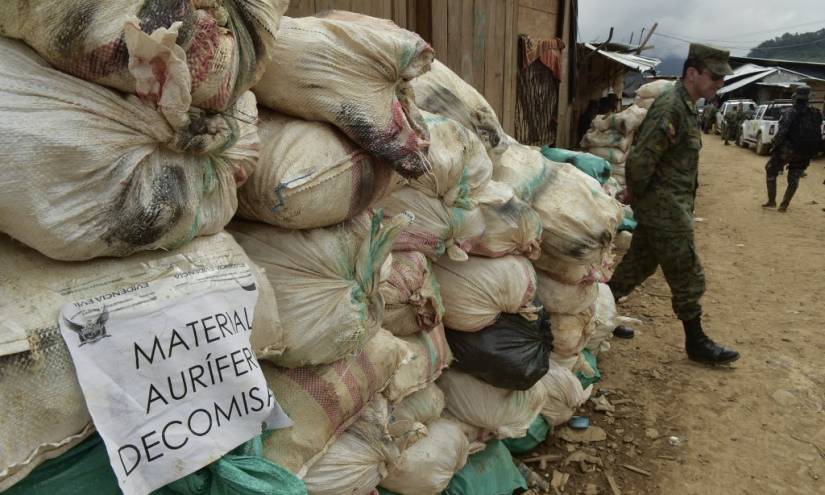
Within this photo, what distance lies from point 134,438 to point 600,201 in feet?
6.99

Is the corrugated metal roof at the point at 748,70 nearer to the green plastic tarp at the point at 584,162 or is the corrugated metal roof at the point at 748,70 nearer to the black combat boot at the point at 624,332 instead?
the black combat boot at the point at 624,332

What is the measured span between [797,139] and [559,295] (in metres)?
8.46

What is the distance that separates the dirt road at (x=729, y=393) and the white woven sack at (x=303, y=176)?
2004 mm

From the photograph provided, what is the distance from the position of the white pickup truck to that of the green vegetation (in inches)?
2442

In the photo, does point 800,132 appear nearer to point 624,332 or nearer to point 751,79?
point 624,332

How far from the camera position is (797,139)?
8805mm

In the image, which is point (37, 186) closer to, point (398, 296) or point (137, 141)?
point (137, 141)

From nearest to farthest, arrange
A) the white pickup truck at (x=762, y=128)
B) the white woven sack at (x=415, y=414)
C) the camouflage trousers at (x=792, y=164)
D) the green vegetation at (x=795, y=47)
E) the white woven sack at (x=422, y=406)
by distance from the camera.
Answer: the white woven sack at (x=415, y=414)
the white woven sack at (x=422, y=406)
the camouflage trousers at (x=792, y=164)
the white pickup truck at (x=762, y=128)
the green vegetation at (x=795, y=47)

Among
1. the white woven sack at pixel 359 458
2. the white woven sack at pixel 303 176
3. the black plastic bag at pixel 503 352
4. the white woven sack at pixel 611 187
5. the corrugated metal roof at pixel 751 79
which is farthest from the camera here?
the corrugated metal roof at pixel 751 79

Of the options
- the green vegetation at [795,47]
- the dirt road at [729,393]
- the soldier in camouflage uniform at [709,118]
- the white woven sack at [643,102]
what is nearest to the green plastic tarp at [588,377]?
the dirt road at [729,393]

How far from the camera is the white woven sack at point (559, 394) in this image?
2.75m

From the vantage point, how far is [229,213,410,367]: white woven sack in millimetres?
1302

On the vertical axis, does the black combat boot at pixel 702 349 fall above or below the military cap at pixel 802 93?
below

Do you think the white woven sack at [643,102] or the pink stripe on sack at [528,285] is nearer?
the pink stripe on sack at [528,285]
